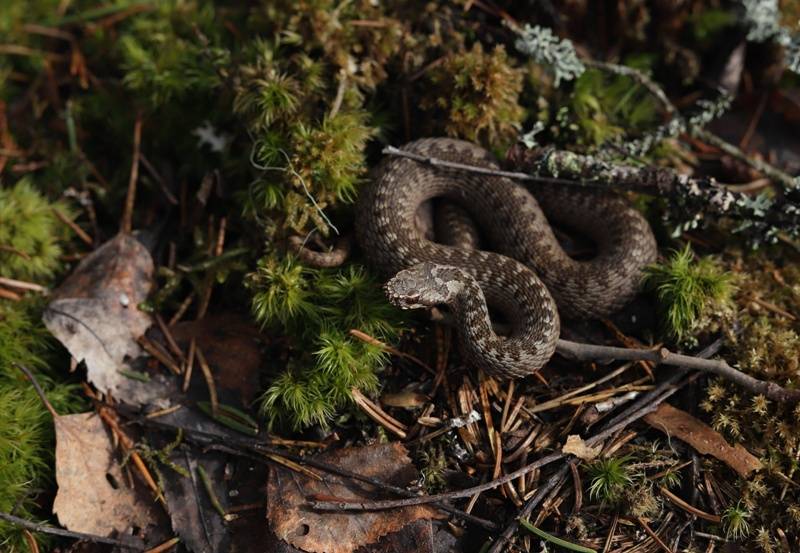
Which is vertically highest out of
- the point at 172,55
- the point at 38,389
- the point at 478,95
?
the point at 478,95

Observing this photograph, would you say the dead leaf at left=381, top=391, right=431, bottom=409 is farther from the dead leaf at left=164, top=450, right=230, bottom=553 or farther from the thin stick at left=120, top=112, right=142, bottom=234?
the thin stick at left=120, top=112, right=142, bottom=234

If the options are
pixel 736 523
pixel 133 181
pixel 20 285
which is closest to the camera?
pixel 736 523

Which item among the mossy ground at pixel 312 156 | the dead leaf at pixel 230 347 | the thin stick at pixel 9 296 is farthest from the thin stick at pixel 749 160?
the thin stick at pixel 9 296

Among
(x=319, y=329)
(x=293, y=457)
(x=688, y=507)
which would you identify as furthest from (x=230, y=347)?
(x=688, y=507)

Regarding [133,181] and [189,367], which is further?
[133,181]

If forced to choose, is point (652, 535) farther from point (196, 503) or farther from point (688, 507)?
point (196, 503)

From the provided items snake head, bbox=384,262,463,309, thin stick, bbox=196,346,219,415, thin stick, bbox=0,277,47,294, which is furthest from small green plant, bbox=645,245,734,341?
thin stick, bbox=0,277,47,294

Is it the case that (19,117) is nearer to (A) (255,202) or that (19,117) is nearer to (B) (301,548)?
(A) (255,202)
